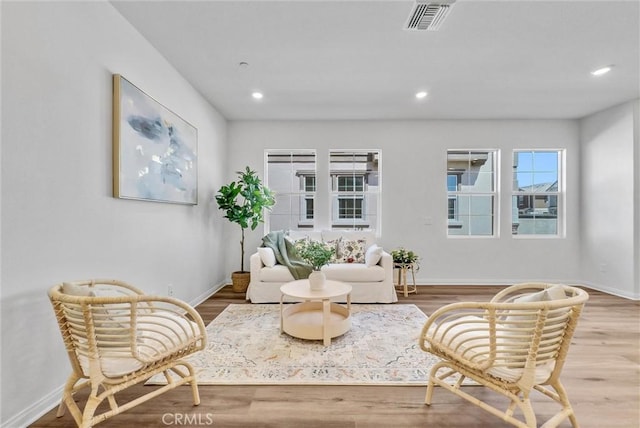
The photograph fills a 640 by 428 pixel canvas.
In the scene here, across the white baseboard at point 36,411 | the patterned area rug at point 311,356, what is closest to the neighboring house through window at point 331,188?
the patterned area rug at point 311,356

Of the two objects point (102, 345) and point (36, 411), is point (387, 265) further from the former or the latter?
point (36, 411)

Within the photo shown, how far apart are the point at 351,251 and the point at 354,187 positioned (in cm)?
121

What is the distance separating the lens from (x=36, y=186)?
1.65 meters

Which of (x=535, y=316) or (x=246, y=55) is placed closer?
(x=535, y=316)

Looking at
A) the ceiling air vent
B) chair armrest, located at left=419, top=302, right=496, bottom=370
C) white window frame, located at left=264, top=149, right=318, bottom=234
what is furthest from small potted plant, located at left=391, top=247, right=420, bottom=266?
the ceiling air vent

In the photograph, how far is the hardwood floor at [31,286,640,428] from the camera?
65.9 inches

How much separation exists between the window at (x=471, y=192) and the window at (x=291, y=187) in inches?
89.9

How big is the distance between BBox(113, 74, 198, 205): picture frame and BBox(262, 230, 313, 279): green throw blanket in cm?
122

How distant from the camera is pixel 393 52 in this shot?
9.14ft

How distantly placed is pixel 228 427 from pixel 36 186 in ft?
5.54

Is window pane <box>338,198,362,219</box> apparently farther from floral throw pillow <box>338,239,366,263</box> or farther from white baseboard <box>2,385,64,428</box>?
white baseboard <box>2,385,64,428</box>

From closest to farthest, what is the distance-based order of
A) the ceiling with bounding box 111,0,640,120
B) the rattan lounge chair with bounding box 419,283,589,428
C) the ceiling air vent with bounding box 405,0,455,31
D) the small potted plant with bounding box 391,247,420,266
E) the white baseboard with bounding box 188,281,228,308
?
1. the rattan lounge chair with bounding box 419,283,589,428
2. the ceiling air vent with bounding box 405,0,455,31
3. the ceiling with bounding box 111,0,640,120
4. the white baseboard with bounding box 188,281,228,308
5. the small potted plant with bounding box 391,247,420,266

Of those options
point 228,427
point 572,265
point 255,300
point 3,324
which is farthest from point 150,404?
point 572,265

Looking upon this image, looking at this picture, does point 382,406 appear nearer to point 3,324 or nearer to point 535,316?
point 535,316
